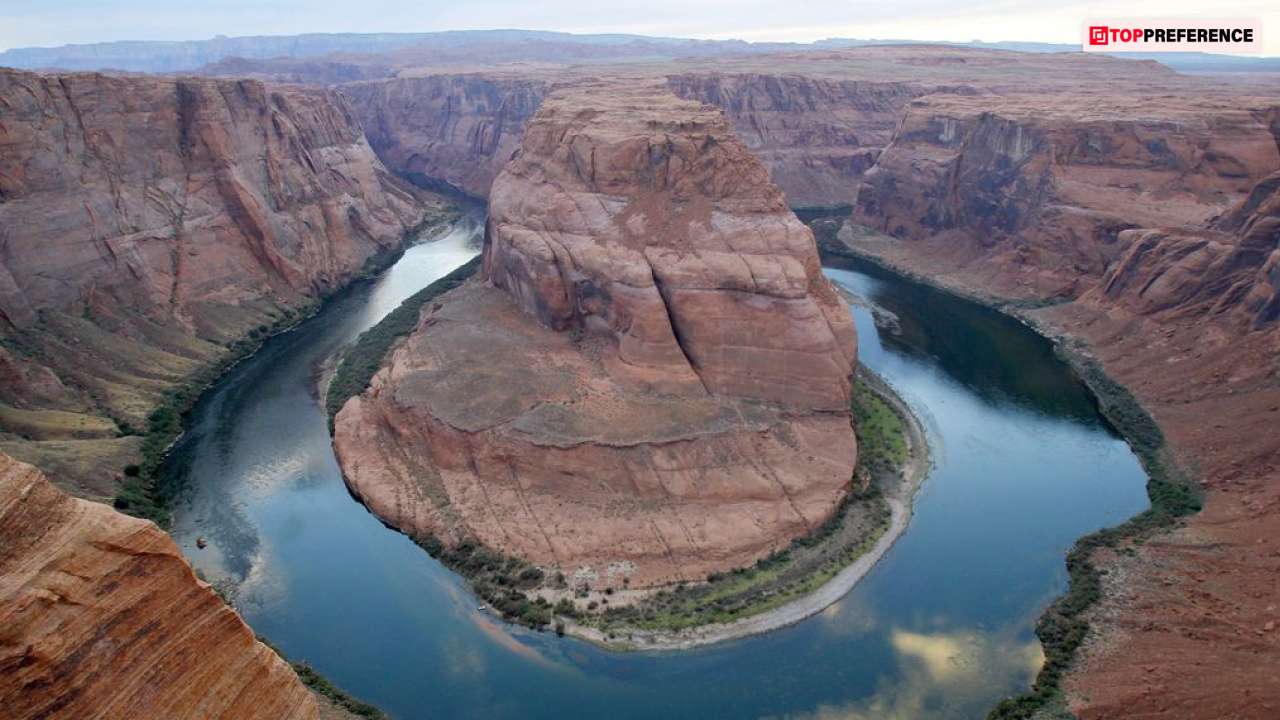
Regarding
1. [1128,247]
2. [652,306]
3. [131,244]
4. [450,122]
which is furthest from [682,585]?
[450,122]

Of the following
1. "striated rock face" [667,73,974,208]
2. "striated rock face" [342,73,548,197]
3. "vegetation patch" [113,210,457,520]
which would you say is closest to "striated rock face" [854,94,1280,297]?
"striated rock face" [667,73,974,208]

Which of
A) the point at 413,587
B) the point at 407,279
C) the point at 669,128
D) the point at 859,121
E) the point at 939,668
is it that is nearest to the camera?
the point at 939,668

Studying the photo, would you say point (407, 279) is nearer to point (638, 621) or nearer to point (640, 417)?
point (640, 417)

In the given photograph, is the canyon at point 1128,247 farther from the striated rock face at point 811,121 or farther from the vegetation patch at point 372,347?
the vegetation patch at point 372,347

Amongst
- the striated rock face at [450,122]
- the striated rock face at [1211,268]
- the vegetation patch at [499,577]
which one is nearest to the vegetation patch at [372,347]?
the vegetation patch at [499,577]

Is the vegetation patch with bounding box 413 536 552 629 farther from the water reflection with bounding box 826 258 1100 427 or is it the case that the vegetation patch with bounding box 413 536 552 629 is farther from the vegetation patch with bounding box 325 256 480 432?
the water reflection with bounding box 826 258 1100 427

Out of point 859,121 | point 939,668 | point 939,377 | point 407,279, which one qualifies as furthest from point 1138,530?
point 859,121
